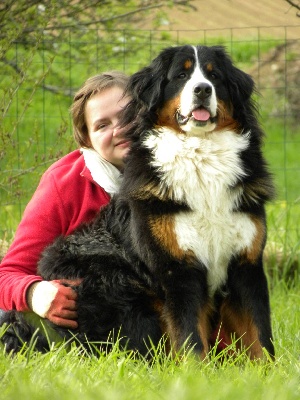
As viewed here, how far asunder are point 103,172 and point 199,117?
0.74 m

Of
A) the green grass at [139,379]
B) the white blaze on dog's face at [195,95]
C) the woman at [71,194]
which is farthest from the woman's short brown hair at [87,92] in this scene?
the green grass at [139,379]

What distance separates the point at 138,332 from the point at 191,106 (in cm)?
103

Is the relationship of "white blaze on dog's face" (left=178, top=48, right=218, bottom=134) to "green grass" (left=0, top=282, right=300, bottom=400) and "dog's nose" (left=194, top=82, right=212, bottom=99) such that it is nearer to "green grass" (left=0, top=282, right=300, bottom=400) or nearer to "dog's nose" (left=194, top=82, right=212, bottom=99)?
"dog's nose" (left=194, top=82, right=212, bottom=99)

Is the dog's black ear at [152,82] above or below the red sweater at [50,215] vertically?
above

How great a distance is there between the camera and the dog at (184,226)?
11.8 feet

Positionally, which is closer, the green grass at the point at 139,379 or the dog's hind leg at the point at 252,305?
the green grass at the point at 139,379

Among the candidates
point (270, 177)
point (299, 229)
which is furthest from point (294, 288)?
point (270, 177)

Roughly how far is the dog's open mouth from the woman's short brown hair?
2.41 ft

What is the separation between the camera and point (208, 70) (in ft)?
12.1

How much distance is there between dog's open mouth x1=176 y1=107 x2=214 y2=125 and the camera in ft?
11.9

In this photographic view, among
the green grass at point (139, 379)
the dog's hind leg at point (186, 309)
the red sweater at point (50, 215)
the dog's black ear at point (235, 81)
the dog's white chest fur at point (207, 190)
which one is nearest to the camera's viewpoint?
the green grass at point (139, 379)

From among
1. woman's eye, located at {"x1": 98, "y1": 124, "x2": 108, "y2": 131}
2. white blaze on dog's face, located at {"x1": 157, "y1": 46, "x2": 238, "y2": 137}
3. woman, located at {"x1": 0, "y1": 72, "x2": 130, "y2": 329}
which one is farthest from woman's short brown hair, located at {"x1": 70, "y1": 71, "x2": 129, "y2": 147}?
white blaze on dog's face, located at {"x1": 157, "y1": 46, "x2": 238, "y2": 137}

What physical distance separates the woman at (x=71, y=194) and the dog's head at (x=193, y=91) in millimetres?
254

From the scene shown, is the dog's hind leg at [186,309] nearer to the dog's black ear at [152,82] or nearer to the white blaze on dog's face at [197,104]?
the white blaze on dog's face at [197,104]
